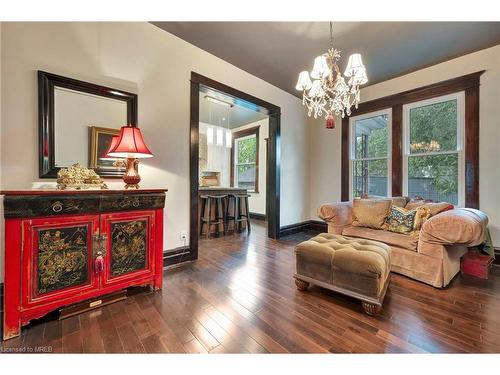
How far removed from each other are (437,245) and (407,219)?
0.48m

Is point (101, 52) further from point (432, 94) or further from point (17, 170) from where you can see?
point (432, 94)

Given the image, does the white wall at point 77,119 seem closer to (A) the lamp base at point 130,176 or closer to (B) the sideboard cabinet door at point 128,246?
(A) the lamp base at point 130,176

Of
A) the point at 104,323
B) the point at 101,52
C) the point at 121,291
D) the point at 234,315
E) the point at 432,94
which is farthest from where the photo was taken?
the point at 432,94

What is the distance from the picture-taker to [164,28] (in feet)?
8.27

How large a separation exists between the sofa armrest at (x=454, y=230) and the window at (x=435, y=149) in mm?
1309

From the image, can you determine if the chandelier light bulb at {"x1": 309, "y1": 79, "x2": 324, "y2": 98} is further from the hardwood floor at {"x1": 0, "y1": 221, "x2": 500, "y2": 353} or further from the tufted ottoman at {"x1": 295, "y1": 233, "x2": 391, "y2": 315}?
the hardwood floor at {"x1": 0, "y1": 221, "x2": 500, "y2": 353}

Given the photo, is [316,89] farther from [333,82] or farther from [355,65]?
[355,65]

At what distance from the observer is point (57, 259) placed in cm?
155

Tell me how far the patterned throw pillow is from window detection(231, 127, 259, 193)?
390 centimetres

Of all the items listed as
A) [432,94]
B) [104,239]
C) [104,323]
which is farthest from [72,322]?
[432,94]

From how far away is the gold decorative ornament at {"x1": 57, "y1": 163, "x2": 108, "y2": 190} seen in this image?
174 cm

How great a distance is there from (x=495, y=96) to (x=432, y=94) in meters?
0.67

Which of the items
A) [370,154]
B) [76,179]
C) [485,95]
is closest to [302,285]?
[76,179]

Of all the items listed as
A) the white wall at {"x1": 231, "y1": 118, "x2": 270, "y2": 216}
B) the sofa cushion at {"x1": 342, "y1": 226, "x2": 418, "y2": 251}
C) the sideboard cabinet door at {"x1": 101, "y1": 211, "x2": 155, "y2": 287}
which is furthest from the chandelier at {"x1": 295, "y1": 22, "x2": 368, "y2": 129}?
the white wall at {"x1": 231, "y1": 118, "x2": 270, "y2": 216}
